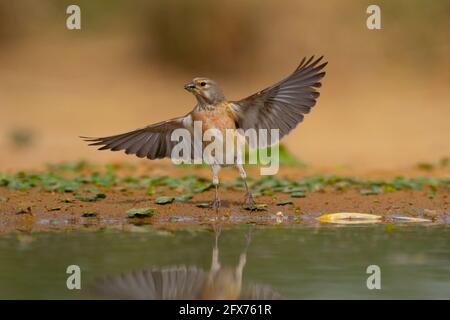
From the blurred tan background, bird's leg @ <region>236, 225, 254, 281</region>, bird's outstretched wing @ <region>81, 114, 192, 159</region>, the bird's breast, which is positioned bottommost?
bird's leg @ <region>236, 225, 254, 281</region>

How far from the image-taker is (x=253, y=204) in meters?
9.73

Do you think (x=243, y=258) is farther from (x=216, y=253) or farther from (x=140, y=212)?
(x=140, y=212)

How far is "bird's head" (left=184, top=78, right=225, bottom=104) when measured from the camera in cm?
943

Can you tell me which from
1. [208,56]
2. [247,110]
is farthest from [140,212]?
[208,56]

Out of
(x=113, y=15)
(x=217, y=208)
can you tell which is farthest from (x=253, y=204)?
(x=113, y=15)

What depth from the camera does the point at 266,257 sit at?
24.7 ft

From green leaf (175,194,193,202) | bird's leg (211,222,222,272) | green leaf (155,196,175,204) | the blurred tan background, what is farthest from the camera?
the blurred tan background

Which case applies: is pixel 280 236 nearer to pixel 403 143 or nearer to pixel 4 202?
pixel 4 202

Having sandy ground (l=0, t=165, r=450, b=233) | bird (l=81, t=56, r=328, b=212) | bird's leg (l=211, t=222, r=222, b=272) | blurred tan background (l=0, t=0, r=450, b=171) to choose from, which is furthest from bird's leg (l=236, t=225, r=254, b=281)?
blurred tan background (l=0, t=0, r=450, b=171)

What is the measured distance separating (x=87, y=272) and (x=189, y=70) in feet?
41.4

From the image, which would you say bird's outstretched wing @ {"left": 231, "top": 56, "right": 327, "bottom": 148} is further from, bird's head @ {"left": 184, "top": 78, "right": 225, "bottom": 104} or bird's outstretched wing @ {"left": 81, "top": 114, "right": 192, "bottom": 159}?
bird's outstretched wing @ {"left": 81, "top": 114, "right": 192, "bottom": 159}

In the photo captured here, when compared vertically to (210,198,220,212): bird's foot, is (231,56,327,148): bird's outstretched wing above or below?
above

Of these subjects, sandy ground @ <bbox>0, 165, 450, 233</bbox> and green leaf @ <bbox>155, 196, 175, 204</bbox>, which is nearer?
sandy ground @ <bbox>0, 165, 450, 233</bbox>

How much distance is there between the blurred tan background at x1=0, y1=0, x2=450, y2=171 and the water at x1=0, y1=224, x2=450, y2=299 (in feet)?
30.9
